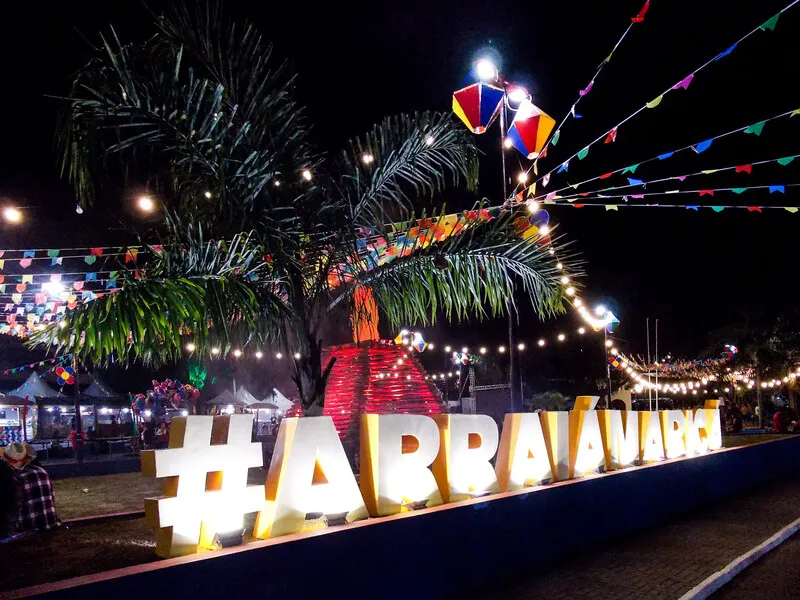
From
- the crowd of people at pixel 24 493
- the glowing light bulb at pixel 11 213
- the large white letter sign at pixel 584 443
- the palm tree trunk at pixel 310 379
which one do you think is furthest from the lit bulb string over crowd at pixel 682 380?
the crowd of people at pixel 24 493

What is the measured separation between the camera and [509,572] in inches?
256

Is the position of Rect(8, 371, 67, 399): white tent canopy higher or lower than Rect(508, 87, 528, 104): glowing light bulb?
lower

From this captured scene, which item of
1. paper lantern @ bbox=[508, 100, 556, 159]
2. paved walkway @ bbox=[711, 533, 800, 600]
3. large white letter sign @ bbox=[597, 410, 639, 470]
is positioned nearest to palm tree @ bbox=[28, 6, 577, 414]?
paper lantern @ bbox=[508, 100, 556, 159]

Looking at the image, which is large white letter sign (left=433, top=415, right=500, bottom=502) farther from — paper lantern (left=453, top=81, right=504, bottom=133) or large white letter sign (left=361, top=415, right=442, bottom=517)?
paper lantern (left=453, top=81, right=504, bottom=133)

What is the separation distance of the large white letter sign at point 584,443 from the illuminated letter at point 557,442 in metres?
0.23

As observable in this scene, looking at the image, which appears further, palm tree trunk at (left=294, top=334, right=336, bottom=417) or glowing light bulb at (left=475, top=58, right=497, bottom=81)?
glowing light bulb at (left=475, top=58, right=497, bottom=81)

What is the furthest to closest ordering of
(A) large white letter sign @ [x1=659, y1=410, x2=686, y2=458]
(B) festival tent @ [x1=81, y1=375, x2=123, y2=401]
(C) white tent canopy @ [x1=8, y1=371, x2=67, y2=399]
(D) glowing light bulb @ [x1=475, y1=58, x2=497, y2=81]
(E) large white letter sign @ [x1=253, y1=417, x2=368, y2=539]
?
1. (B) festival tent @ [x1=81, y1=375, x2=123, y2=401]
2. (C) white tent canopy @ [x1=8, y1=371, x2=67, y2=399]
3. (A) large white letter sign @ [x1=659, y1=410, x2=686, y2=458]
4. (D) glowing light bulb @ [x1=475, y1=58, x2=497, y2=81]
5. (E) large white letter sign @ [x1=253, y1=417, x2=368, y2=539]

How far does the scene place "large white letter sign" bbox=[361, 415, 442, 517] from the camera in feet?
18.3

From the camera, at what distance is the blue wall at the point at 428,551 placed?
13.0ft

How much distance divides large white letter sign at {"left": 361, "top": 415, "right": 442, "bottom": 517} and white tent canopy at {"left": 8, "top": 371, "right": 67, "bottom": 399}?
2309cm

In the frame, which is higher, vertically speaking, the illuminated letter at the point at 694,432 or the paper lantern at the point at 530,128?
the paper lantern at the point at 530,128

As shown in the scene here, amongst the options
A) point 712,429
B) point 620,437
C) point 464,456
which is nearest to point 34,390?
point 620,437

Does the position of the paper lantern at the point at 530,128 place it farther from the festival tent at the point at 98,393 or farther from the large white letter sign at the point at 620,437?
the festival tent at the point at 98,393

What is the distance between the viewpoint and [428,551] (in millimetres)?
5559
